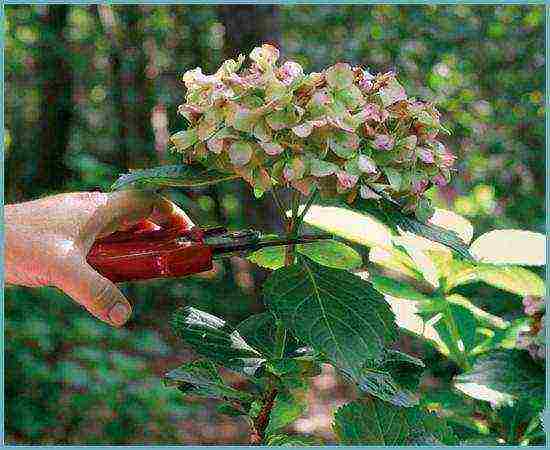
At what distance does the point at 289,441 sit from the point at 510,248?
1.26 ft

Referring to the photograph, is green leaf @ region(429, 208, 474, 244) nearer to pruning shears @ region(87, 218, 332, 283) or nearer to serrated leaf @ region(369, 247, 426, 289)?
serrated leaf @ region(369, 247, 426, 289)

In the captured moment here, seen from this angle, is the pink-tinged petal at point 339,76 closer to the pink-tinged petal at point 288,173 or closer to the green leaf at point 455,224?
the pink-tinged petal at point 288,173

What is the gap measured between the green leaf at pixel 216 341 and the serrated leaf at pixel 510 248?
0.36 meters

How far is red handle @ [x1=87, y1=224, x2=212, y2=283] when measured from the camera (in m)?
0.82

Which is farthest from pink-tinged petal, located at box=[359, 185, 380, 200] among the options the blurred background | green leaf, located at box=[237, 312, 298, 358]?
the blurred background

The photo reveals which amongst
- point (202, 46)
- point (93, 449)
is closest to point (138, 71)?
point (202, 46)

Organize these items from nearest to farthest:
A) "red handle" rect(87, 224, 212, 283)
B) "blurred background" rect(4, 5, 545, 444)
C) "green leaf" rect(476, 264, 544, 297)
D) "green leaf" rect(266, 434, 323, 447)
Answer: "red handle" rect(87, 224, 212, 283)
"green leaf" rect(266, 434, 323, 447)
"green leaf" rect(476, 264, 544, 297)
"blurred background" rect(4, 5, 545, 444)

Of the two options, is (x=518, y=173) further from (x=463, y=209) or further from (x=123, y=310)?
(x=123, y=310)

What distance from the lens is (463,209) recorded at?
8.13 ft

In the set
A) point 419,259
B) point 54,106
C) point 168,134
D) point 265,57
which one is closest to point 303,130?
point 265,57

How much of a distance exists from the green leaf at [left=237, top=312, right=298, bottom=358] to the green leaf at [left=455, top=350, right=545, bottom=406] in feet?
0.88

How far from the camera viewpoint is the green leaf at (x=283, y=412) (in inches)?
38.1

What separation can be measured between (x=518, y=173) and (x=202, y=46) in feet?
4.89

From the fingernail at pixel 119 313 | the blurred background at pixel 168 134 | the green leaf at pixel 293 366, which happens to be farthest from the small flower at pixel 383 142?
the blurred background at pixel 168 134
